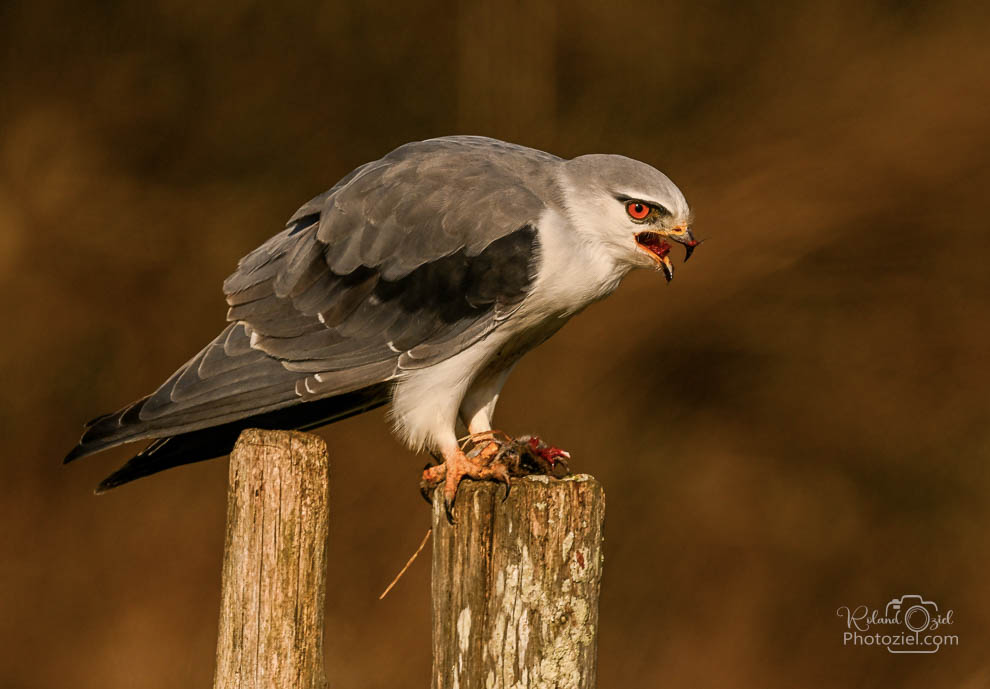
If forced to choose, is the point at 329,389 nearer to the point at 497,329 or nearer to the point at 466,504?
the point at 497,329

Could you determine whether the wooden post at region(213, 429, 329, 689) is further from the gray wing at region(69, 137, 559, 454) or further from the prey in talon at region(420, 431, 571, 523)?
the gray wing at region(69, 137, 559, 454)

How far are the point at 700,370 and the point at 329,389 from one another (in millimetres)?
3311

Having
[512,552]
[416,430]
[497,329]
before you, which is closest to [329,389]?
[416,430]

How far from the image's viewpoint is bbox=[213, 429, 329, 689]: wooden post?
2.76m

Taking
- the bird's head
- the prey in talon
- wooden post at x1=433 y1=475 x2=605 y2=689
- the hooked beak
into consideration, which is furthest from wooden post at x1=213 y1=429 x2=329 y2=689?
the hooked beak

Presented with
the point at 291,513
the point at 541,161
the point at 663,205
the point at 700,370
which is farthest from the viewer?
the point at 700,370

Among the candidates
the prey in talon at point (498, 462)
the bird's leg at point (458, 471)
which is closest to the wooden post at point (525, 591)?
the bird's leg at point (458, 471)

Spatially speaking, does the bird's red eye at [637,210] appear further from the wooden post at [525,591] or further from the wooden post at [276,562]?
the wooden post at [276,562]

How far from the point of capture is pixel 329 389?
3.64 meters

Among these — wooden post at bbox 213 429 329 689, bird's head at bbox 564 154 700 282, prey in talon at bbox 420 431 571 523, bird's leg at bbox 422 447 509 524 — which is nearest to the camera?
wooden post at bbox 213 429 329 689

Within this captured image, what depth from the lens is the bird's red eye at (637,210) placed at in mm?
3541

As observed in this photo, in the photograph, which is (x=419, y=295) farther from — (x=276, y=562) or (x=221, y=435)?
(x=276, y=562)

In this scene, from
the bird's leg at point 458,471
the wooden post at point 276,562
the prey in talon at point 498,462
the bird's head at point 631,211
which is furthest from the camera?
the bird's head at point 631,211

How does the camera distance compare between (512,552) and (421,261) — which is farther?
(421,261)
